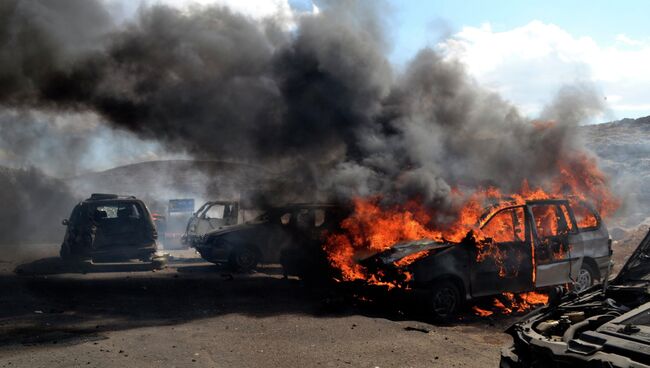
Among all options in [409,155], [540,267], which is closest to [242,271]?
[409,155]

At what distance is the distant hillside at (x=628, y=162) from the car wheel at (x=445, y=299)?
26.3 ft

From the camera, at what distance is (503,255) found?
324 inches

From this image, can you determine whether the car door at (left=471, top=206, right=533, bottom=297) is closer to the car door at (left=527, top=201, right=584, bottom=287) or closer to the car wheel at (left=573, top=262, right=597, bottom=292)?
the car door at (left=527, top=201, right=584, bottom=287)

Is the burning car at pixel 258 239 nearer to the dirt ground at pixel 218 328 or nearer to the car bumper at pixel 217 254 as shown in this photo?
the car bumper at pixel 217 254

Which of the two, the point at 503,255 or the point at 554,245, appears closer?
the point at 503,255

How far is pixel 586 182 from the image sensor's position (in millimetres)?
12586

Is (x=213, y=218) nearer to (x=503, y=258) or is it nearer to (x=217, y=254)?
(x=217, y=254)

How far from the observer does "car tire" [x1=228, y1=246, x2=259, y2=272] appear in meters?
13.1

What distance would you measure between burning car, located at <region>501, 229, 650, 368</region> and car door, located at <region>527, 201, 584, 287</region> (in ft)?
10.6

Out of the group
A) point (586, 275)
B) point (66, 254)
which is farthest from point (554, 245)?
point (66, 254)

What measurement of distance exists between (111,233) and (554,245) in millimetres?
9864

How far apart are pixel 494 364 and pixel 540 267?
3.07 metres

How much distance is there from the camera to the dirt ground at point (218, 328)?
5957mm

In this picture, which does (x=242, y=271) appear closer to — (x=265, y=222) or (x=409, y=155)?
(x=265, y=222)
